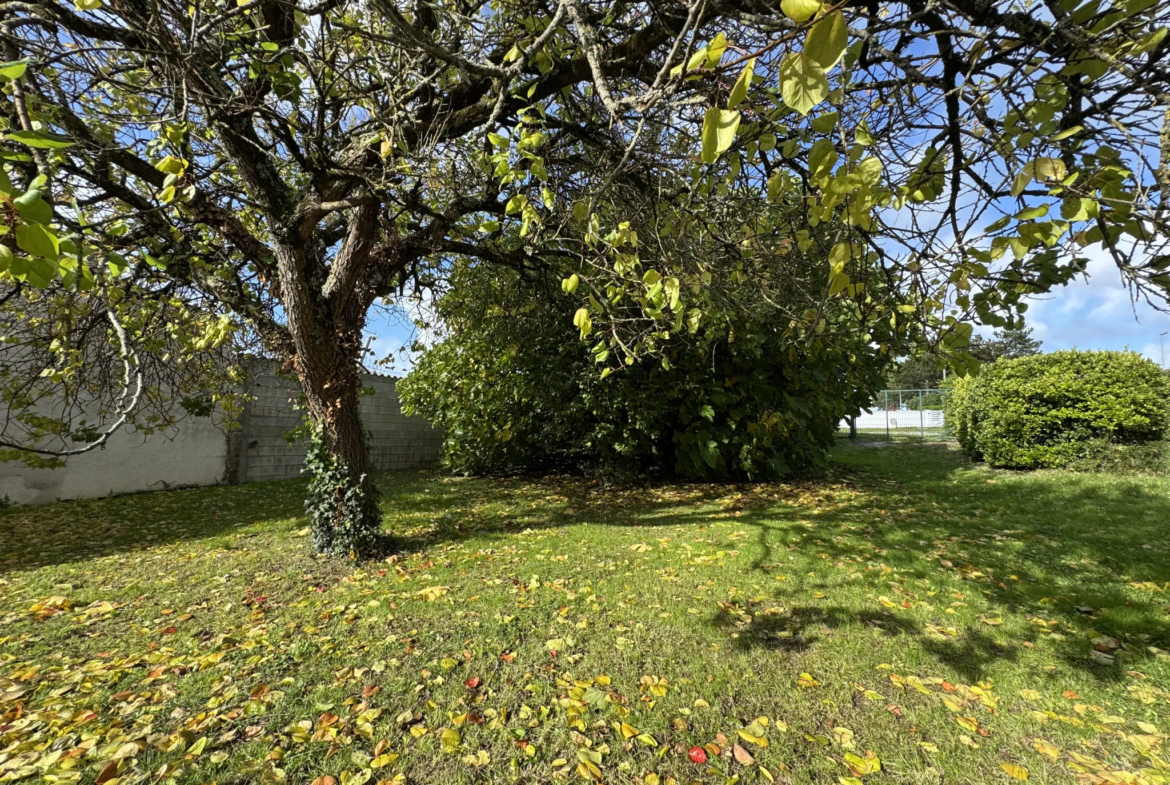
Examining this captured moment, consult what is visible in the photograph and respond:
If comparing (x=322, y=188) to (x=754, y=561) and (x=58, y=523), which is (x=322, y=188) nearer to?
(x=754, y=561)

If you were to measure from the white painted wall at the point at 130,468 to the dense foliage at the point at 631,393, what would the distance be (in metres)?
3.57

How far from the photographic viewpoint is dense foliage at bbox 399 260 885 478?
7070mm

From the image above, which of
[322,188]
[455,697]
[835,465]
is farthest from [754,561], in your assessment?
[835,465]

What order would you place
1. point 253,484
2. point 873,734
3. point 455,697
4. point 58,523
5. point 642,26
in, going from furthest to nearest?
1. point 253,484
2. point 58,523
3. point 642,26
4. point 455,697
5. point 873,734

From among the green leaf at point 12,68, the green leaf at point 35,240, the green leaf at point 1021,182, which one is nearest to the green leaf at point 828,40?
the green leaf at point 1021,182

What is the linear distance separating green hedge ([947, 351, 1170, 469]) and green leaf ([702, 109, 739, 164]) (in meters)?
9.80

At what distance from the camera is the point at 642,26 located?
10.8 feet

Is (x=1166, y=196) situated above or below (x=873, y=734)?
above

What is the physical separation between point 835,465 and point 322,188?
354 inches

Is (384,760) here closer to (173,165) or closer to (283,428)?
(173,165)

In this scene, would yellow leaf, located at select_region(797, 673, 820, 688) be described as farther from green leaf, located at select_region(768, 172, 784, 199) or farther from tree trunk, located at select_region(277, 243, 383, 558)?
tree trunk, located at select_region(277, 243, 383, 558)

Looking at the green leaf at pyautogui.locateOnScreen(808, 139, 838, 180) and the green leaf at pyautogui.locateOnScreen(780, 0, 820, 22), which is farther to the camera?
the green leaf at pyautogui.locateOnScreen(808, 139, 838, 180)

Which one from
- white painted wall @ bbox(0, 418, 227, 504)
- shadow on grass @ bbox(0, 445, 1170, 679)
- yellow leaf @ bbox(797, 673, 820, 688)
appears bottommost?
yellow leaf @ bbox(797, 673, 820, 688)

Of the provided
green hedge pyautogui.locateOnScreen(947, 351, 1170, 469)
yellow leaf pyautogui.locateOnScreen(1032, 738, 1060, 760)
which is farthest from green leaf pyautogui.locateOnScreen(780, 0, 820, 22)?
green hedge pyautogui.locateOnScreen(947, 351, 1170, 469)
